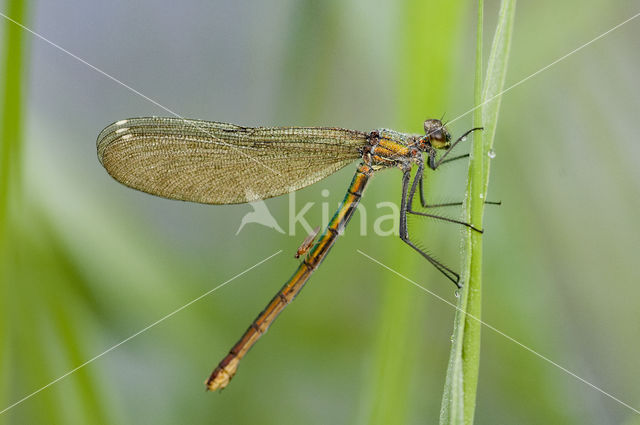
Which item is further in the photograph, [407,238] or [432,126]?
[432,126]

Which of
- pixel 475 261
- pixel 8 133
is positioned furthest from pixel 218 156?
pixel 475 261

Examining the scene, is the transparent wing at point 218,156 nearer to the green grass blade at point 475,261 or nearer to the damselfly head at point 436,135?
the damselfly head at point 436,135

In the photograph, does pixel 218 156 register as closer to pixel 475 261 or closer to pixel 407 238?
pixel 407 238

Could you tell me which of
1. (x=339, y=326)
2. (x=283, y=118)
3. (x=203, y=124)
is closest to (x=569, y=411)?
(x=339, y=326)

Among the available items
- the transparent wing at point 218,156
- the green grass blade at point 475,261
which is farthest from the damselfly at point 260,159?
the green grass blade at point 475,261

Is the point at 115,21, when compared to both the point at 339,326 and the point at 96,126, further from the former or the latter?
the point at 339,326

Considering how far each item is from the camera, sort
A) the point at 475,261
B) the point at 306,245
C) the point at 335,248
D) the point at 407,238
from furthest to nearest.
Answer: the point at 335,248
the point at 306,245
the point at 407,238
the point at 475,261

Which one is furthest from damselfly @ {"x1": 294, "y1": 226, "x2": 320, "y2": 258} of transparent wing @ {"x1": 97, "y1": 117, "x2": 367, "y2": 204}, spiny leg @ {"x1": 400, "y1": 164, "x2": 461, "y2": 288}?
spiny leg @ {"x1": 400, "y1": 164, "x2": 461, "y2": 288}

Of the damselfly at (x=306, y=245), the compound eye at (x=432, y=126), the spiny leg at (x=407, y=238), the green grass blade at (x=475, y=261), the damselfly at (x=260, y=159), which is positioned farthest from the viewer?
the damselfly at (x=306, y=245)
